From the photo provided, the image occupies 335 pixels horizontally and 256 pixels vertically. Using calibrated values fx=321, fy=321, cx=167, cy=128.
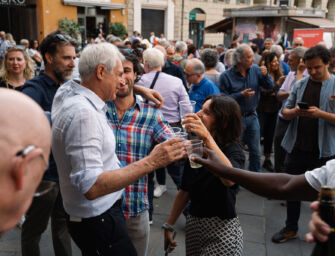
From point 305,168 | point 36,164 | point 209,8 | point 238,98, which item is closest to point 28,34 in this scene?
point 209,8

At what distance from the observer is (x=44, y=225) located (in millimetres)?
2816

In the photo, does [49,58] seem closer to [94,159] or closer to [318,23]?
[94,159]

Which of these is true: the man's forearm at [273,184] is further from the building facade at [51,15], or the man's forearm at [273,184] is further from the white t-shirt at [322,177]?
the building facade at [51,15]

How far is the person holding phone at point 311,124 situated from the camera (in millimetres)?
3402

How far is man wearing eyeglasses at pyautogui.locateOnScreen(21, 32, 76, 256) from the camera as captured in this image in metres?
2.72

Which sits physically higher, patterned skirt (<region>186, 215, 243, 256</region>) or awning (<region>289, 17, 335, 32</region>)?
awning (<region>289, 17, 335, 32</region>)

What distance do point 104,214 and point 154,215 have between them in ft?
7.76

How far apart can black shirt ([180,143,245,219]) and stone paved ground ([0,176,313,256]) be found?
57.5 inches

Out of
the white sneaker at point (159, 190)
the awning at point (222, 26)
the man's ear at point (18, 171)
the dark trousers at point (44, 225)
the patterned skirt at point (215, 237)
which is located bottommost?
the white sneaker at point (159, 190)

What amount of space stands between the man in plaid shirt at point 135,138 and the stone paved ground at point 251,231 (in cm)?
118

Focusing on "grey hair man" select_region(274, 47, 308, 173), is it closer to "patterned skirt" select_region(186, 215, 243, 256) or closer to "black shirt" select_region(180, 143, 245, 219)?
"black shirt" select_region(180, 143, 245, 219)

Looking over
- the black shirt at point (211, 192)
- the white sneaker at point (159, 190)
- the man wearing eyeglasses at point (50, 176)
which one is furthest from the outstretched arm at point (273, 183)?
the white sneaker at point (159, 190)

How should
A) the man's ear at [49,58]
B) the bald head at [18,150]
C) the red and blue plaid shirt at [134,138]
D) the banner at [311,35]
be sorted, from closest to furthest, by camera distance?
the bald head at [18,150], the red and blue plaid shirt at [134,138], the man's ear at [49,58], the banner at [311,35]

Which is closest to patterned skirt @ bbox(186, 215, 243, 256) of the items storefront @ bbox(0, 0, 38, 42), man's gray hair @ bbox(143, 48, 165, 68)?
man's gray hair @ bbox(143, 48, 165, 68)
